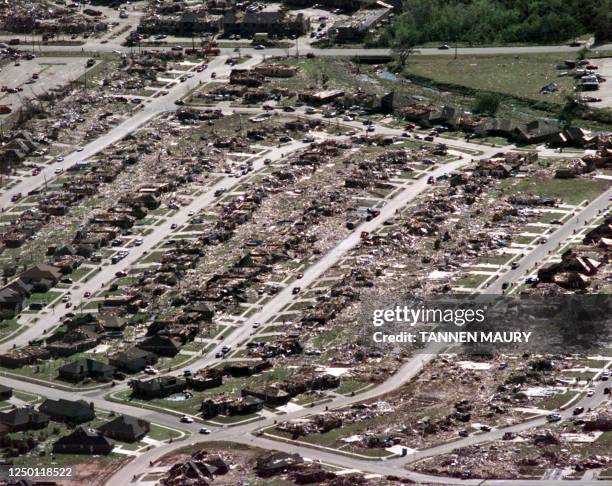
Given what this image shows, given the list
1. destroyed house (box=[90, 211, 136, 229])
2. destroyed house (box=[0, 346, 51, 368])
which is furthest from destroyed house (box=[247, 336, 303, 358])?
destroyed house (box=[90, 211, 136, 229])

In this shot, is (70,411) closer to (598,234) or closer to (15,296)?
(15,296)

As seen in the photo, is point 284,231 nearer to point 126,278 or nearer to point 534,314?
point 126,278

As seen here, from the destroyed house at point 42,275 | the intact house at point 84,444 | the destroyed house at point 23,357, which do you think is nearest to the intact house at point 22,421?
the intact house at point 84,444

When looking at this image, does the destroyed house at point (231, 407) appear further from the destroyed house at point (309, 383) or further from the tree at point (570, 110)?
the tree at point (570, 110)

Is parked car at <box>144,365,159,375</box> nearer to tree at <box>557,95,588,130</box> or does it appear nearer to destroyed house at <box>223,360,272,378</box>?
destroyed house at <box>223,360,272,378</box>

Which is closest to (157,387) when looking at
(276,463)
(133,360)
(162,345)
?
(133,360)

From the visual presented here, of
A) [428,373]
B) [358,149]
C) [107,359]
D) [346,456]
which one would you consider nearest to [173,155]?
[358,149]
